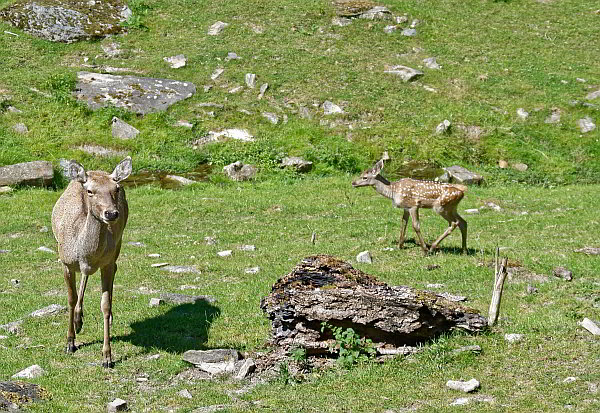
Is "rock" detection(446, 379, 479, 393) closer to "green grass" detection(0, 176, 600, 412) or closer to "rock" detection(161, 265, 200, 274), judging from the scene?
"green grass" detection(0, 176, 600, 412)

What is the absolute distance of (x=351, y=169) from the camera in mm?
27359

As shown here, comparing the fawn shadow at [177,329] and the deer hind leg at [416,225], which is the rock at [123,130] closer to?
the deer hind leg at [416,225]

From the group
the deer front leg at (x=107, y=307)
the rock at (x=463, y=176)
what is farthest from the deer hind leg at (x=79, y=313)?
the rock at (x=463, y=176)

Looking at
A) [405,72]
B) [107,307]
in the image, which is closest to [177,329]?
[107,307]

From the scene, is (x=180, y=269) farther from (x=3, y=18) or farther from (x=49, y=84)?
(x=3, y=18)

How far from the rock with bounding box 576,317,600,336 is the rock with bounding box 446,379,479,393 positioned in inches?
97.6

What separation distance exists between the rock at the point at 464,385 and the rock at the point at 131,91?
22.1 metres

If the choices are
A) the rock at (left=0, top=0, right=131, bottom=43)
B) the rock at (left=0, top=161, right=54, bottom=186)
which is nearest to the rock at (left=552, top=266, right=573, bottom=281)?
the rock at (left=0, top=161, right=54, bottom=186)

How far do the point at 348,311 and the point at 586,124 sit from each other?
22683 millimetres

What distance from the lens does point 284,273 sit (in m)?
15.9

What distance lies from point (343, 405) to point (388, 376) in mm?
1097

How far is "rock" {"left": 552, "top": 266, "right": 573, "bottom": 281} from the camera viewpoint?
568 inches

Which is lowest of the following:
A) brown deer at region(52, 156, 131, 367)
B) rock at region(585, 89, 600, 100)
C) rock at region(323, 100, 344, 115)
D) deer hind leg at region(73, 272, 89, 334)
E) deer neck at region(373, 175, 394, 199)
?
rock at region(323, 100, 344, 115)

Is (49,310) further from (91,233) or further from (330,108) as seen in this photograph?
(330,108)
